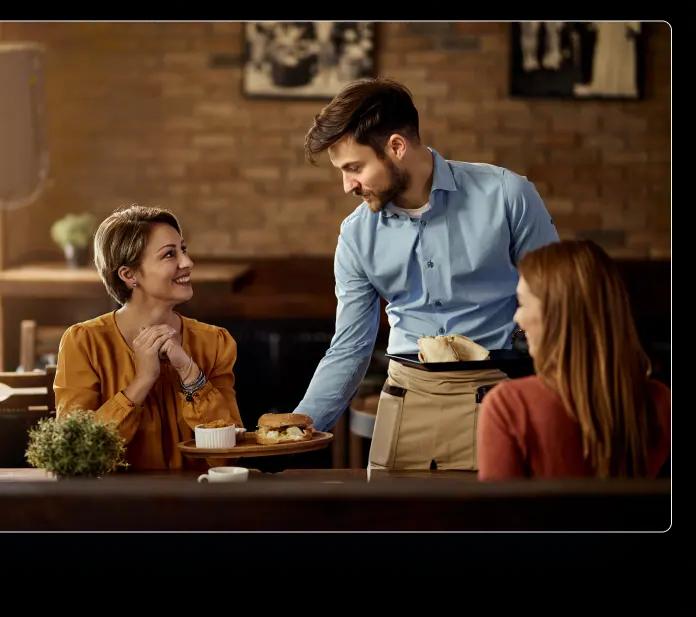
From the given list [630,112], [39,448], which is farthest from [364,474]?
[630,112]

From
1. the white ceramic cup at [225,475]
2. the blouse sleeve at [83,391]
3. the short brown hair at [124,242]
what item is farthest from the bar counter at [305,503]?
the short brown hair at [124,242]

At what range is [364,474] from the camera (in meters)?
2.42

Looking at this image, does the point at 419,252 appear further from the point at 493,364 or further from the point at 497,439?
the point at 497,439

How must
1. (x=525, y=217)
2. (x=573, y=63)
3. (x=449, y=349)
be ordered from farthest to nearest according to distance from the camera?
1. (x=573, y=63)
2. (x=525, y=217)
3. (x=449, y=349)

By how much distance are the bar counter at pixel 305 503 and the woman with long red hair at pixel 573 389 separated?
0.36ft

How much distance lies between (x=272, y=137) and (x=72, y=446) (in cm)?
368

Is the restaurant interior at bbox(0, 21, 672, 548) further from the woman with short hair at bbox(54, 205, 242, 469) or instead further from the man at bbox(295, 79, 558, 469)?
the woman with short hair at bbox(54, 205, 242, 469)

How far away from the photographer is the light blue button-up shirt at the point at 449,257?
108 inches

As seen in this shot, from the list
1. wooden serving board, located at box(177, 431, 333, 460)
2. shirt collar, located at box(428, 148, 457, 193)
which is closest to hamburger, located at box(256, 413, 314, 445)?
wooden serving board, located at box(177, 431, 333, 460)

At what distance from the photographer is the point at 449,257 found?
2748mm

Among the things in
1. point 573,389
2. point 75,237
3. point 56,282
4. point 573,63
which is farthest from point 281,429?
point 573,63

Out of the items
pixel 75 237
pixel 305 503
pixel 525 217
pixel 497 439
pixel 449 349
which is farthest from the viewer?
pixel 75 237

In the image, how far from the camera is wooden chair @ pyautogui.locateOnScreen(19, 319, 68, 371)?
453 centimetres
